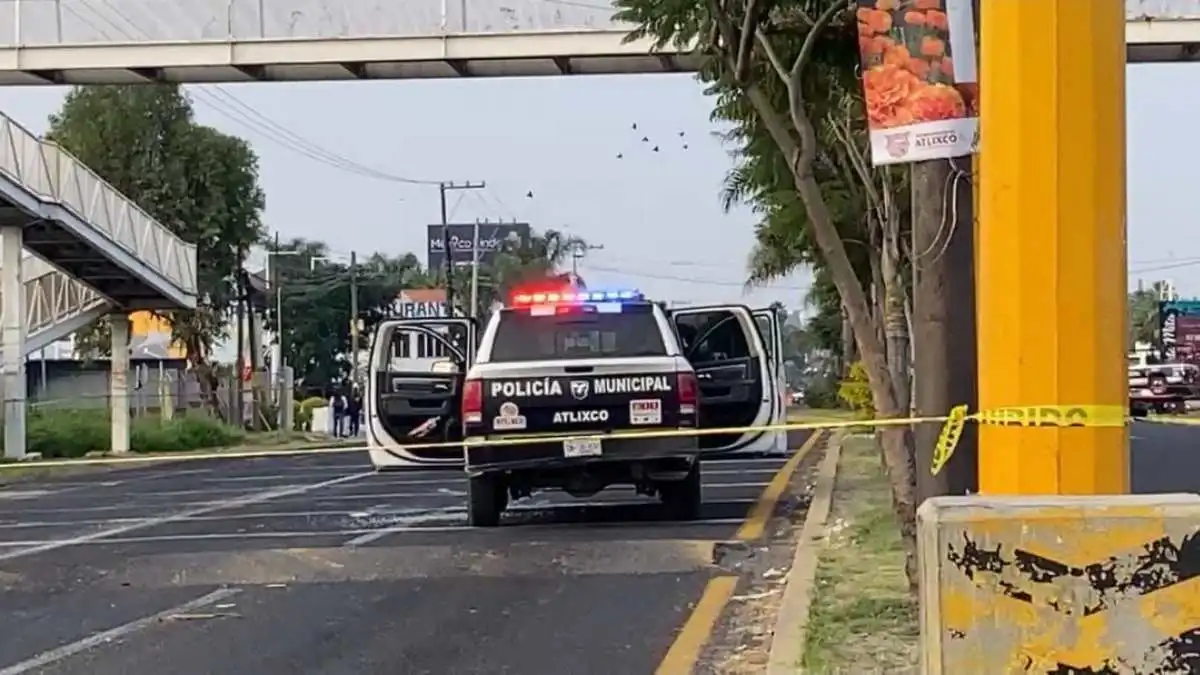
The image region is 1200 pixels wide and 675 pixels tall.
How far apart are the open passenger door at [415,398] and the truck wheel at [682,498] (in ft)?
5.96

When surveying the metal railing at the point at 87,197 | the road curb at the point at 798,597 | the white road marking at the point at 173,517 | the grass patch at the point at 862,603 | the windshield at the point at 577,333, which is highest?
the metal railing at the point at 87,197

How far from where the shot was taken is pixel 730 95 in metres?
13.0

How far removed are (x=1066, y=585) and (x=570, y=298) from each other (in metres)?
11.5

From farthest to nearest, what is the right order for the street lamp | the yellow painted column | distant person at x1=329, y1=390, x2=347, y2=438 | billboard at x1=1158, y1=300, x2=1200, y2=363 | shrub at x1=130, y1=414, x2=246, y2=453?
the street lamp < billboard at x1=1158, y1=300, x2=1200, y2=363 < distant person at x1=329, y1=390, x2=347, y2=438 < shrub at x1=130, y1=414, x2=246, y2=453 < the yellow painted column

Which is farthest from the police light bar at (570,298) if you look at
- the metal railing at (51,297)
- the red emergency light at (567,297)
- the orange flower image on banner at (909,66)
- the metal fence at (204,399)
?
the metal fence at (204,399)

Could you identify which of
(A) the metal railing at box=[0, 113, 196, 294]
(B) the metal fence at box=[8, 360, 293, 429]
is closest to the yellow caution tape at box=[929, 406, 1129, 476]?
(A) the metal railing at box=[0, 113, 196, 294]

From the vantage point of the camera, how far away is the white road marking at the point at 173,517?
14414mm

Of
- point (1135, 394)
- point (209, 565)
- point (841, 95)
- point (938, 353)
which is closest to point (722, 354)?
point (841, 95)

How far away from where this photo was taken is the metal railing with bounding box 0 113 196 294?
92.5 feet

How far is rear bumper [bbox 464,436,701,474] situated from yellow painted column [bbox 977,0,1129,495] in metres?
9.76

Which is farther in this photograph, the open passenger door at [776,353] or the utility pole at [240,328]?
the utility pole at [240,328]

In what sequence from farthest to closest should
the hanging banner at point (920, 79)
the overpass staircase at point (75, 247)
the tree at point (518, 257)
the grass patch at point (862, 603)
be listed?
1. the tree at point (518, 257)
2. the overpass staircase at point (75, 247)
3. the grass patch at point (862, 603)
4. the hanging banner at point (920, 79)

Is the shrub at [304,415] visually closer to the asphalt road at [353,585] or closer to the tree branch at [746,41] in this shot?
the asphalt road at [353,585]

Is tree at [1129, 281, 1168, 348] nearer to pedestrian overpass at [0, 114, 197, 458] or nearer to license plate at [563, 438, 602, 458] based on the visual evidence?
pedestrian overpass at [0, 114, 197, 458]
